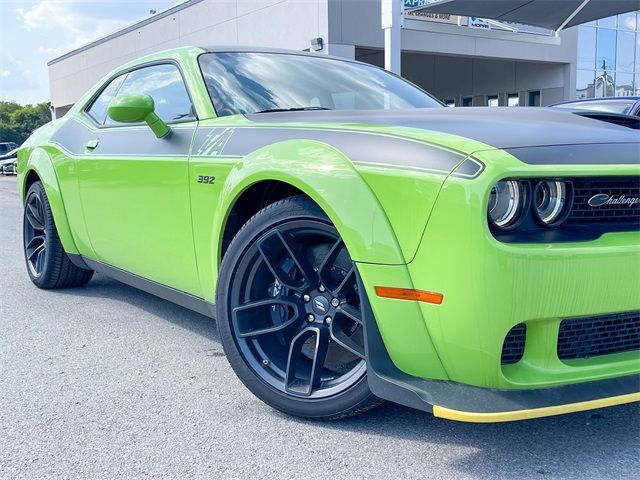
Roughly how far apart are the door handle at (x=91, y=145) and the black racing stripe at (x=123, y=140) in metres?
0.02

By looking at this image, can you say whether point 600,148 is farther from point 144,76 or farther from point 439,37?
point 439,37

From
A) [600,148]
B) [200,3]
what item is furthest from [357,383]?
[200,3]

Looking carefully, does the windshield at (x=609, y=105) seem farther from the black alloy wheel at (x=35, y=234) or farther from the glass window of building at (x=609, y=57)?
the glass window of building at (x=609, y=57)

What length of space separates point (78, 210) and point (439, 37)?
15851mm

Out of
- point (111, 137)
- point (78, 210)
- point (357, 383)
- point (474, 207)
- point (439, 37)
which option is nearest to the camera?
point (474, 207)

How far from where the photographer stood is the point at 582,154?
6.25 ft

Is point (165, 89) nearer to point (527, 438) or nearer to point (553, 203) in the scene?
point (553, 203)

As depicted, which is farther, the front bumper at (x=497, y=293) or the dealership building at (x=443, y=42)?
the dealership building at (x=443, y=42)

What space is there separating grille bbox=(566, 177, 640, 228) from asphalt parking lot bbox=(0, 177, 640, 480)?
0.77 meters

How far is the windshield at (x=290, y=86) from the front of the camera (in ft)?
9.70

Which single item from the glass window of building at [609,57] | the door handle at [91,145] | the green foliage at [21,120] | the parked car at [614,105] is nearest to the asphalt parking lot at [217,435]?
the door handle at [91,145]

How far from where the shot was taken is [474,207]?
5.70 ft

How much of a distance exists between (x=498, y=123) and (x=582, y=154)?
0.34 m

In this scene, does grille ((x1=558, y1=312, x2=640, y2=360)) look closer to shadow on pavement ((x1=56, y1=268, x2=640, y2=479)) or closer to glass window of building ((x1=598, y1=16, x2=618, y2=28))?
shadow on pavement ((x1=56, y1=268, x2=640, y2=479))
